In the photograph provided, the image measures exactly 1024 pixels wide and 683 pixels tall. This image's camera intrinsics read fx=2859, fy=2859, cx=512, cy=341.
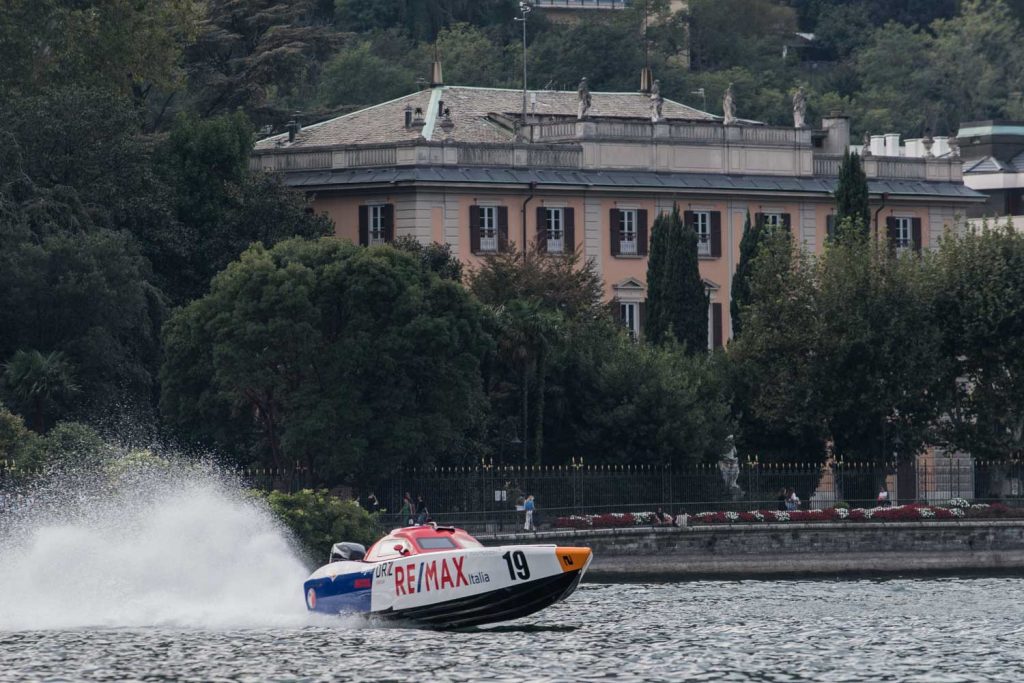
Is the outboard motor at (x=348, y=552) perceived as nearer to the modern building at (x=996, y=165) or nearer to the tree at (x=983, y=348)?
the tree at (x=983, y=348)

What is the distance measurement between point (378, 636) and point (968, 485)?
1305 inches

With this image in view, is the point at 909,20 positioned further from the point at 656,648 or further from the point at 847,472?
the point at 656,648

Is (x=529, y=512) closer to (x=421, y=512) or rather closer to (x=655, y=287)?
(x=421, y=512)

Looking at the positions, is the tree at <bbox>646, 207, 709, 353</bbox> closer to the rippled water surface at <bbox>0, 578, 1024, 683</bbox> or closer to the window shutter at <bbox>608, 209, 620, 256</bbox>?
the window shutter at <bbox>608, 209, 620, 256</bbox>

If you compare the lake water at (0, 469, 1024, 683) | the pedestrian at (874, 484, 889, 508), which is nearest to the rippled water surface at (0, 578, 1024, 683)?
the lake water at (0, 469, 1024, 683)

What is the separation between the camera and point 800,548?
76.9 meters

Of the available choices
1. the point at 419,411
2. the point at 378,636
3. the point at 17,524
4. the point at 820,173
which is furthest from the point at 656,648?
the point at 820,173

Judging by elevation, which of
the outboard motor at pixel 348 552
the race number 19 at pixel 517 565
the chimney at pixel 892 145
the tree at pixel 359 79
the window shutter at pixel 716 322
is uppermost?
the tree at pixel 359 79

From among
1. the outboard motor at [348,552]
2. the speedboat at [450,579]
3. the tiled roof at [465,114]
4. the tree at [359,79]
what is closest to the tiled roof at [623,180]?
the tiled roof at [465,114]

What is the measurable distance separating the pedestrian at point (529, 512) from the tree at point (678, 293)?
14470 millimetres

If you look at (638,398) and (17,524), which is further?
(638,398)

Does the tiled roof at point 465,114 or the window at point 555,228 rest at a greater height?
the tiled roof at point 465,114

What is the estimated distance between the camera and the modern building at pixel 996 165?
12319 cm

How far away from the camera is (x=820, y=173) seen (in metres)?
101
